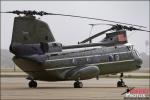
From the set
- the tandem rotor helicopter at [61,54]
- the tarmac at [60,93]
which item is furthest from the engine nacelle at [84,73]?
the tarmac at [60,93]

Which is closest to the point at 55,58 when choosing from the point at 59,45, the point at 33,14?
the point at 59,45

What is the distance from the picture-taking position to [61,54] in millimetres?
37219

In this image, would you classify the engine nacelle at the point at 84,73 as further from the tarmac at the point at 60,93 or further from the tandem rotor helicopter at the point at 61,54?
the tarmac at the point at 60,93

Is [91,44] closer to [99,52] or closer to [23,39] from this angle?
[99,52]

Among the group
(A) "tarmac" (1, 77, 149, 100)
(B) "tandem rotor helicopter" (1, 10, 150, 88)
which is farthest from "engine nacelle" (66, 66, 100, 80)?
(A) "tarmac" (1, 77, 149, 100)

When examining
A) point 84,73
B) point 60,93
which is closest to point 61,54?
point 84,73

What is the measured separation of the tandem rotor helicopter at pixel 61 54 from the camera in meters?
35.7

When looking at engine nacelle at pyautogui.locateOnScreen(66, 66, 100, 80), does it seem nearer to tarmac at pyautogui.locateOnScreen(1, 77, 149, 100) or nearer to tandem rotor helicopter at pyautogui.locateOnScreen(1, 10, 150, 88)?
tandem rotor helicopter at pyautogui.locateOnScreen(1, 10, 150, 88)

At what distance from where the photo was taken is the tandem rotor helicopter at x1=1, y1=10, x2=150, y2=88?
117 feet

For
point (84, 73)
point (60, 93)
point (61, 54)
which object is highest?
point (61, 54)

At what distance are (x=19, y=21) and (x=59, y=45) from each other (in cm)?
360

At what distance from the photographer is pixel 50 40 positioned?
37469 millimetres

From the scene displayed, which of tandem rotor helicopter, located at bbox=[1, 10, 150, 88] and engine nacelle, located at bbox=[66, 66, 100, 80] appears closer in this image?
tandem rotor helicopter, located at bbox=[1, 10, 150, 88]

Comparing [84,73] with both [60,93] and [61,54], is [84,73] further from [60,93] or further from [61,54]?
[60,93]
